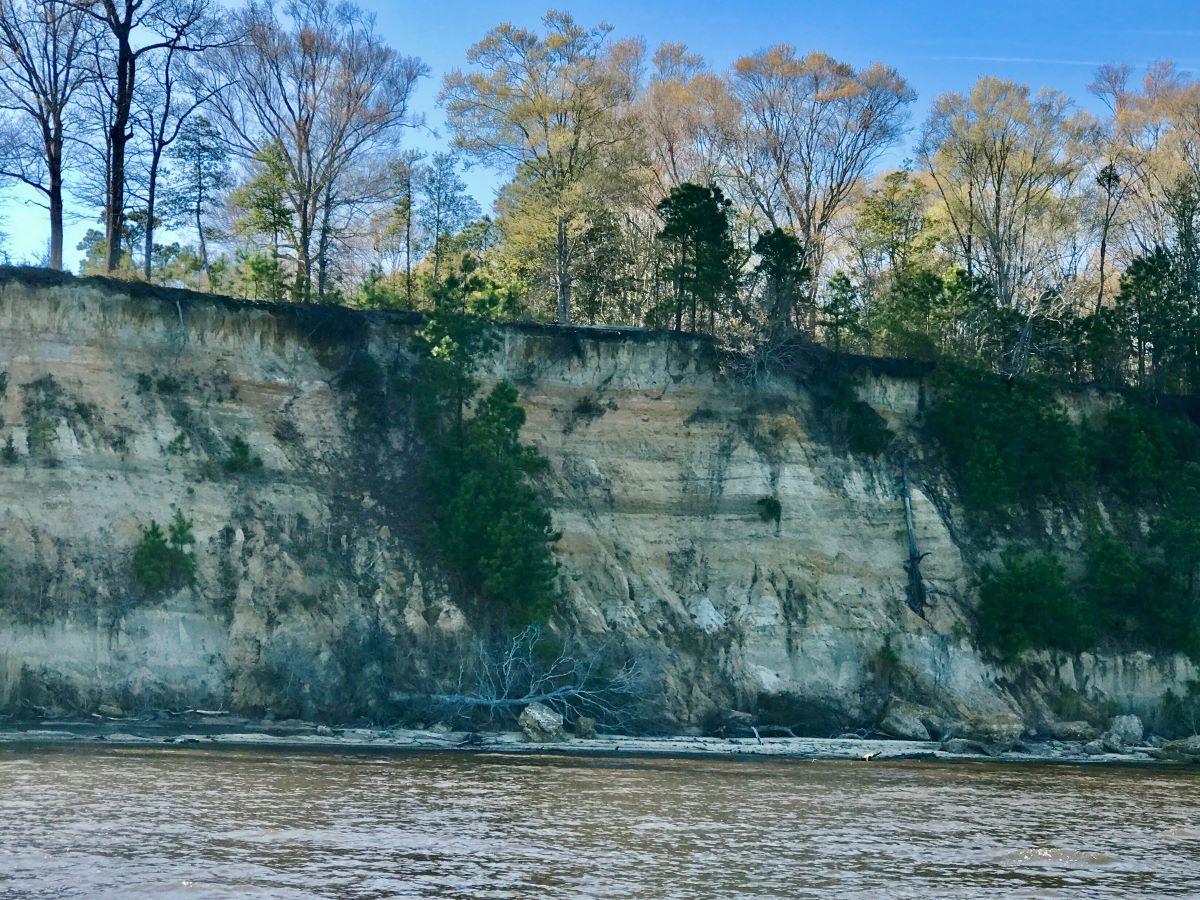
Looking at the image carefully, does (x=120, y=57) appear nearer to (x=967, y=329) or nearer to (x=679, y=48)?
(x=679, y=48)

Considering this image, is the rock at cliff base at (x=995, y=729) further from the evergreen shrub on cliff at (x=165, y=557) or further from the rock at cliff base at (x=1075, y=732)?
the evergreen shrub on cliff at (x=165, y=557)

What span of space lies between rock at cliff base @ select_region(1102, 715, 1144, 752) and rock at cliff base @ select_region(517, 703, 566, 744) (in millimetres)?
12789

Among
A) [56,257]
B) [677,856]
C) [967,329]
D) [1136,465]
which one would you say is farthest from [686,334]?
[677,856]

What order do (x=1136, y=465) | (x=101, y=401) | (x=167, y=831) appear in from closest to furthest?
1. (x=167, y=831)
2. (x=101, y=401)
3. (x=1136, y=465)

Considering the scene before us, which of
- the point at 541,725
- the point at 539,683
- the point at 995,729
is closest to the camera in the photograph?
the point at 541,725

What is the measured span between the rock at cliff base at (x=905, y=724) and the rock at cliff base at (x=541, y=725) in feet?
25.4

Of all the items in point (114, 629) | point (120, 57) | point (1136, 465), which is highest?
point (120, 57)

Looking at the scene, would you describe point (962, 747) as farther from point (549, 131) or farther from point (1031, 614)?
point (549, 131)

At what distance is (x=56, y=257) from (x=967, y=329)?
2576cm

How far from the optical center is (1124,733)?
3284 cm

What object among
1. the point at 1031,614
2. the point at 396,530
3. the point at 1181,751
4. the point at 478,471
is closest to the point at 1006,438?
the point at 1031,614

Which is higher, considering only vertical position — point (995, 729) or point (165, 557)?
point (165, 557)

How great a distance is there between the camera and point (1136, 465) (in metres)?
40.4

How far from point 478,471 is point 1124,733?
16.0m
